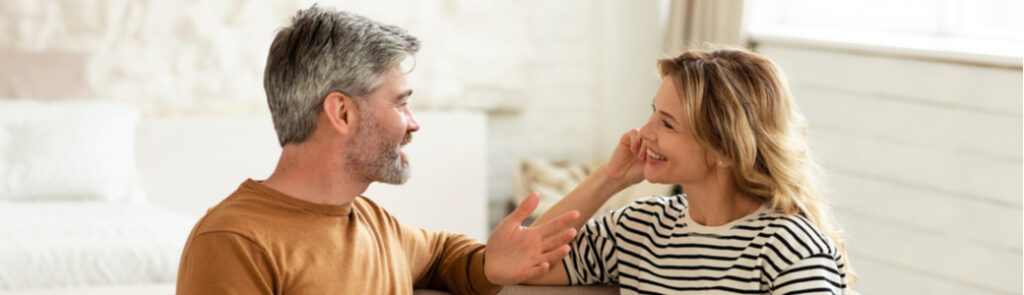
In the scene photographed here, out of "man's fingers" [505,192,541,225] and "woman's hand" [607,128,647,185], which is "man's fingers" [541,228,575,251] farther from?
"woman's hand" [607,128,647,185]

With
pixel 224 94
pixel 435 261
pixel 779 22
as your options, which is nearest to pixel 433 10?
pixel 224 94

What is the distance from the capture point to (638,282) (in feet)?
6.05

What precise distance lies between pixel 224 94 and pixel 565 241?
2.38 metres

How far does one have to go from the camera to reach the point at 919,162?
10.3ft

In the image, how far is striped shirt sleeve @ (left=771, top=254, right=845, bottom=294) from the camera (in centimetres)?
158

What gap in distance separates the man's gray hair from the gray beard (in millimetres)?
61

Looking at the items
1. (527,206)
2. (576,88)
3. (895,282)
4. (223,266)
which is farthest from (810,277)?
(576,88)

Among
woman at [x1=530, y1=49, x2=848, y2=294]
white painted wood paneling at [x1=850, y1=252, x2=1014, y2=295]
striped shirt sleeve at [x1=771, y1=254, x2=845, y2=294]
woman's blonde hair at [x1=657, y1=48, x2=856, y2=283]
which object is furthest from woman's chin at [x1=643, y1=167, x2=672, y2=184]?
white painted wood paneling at [x1=850, y1=252, x2=1014, y2=295]

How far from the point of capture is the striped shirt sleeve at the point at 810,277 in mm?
1581

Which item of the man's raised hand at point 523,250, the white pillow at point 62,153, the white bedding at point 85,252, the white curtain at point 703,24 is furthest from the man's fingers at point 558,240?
the white pillow at point 62,153

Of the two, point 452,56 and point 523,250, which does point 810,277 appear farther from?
point 452,56

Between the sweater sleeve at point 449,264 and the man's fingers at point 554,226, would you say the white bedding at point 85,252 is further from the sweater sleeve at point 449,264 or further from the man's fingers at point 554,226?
the man's fingers at point 554,226

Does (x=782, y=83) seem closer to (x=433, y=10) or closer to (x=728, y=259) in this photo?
(x=728, y=259)

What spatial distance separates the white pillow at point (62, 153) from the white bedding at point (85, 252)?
333mm
